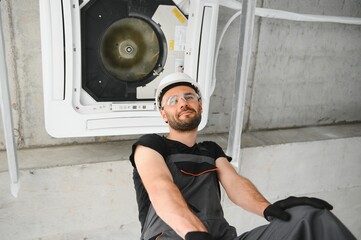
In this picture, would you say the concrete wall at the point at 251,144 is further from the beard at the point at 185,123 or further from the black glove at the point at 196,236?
the black glove at the point at 196,236

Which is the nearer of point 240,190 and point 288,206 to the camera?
point 288,206

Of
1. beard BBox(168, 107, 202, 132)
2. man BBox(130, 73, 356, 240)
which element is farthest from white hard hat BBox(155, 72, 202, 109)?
beard BBox(168, 107, 202, 132)

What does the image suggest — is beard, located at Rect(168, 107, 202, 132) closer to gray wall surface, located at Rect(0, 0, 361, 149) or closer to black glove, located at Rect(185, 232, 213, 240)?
black glove, located at Rect(185, 232, 213, 240)

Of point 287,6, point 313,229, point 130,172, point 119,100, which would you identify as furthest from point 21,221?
point 287,6

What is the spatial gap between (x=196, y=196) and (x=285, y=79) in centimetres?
138

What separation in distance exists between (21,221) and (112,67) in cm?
88

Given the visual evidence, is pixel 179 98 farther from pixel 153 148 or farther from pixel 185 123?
pixel 153 148

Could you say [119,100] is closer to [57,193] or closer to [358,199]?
[57,193]

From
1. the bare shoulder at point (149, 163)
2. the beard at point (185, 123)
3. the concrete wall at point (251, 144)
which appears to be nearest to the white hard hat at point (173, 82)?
the beard at point (185, 123)

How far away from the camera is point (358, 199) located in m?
2.70

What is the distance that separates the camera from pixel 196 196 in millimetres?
1340

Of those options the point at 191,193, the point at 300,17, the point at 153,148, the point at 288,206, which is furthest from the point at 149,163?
the point at 300,17

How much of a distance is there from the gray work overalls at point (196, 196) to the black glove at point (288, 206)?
21cm

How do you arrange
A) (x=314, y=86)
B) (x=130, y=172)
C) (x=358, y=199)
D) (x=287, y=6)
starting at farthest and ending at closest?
(x=358, y=199) → (x=314, y=86) → (x=287, y=6) → (x=130, y=172)
